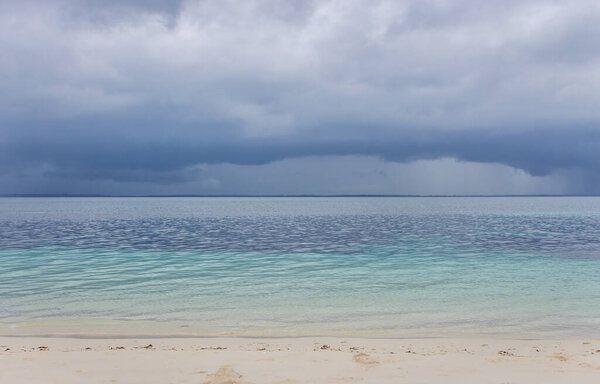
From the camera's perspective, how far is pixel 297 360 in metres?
11.3

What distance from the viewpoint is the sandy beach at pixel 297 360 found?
1000 centimetres

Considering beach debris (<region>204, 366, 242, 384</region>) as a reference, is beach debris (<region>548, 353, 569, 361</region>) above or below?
below

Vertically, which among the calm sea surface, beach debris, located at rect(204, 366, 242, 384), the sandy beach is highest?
beach debris, located at rect(204, 366, 242, 384)

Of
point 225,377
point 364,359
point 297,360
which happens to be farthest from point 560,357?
point 225,377

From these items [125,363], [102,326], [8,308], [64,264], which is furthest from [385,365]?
[64,264]

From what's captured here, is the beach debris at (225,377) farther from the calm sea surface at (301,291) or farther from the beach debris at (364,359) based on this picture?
the calm sea surface at (301,291)

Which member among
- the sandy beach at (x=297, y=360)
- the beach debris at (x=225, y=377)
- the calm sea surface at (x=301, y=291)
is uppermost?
the beach debris at (x=225, y=377)

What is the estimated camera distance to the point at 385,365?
35.7 feet

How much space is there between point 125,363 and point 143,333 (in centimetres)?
366

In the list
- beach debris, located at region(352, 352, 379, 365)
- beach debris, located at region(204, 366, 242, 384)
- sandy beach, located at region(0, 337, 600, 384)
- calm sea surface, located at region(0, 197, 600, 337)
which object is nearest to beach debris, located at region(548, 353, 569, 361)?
sandy beach, located at region(0, 337, 600, 384)

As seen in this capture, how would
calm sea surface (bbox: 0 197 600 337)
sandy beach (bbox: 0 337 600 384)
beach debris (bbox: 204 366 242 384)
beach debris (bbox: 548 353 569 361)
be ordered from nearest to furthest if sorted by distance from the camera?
beach debris (bbox: 204 366 242 384)
sandy beach (bbox: 0 337 600 384)
beach debris (bbox: 548 353 569 361)
calm sea surface (bbox: 0 197 600 337)

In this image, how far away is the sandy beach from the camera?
1000cm

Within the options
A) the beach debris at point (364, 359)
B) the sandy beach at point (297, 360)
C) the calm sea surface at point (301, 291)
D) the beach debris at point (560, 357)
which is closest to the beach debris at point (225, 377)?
the sandy beach at point (297, 360)

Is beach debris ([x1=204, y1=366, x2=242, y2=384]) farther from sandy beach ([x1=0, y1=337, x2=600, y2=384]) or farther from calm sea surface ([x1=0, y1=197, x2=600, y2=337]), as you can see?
calm sea surface ([x1=0, y1=197, x2=600, y2=337])
